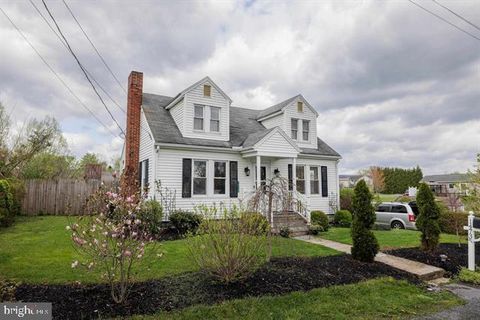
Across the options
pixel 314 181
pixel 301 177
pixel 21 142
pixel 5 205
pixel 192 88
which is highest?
pixel 192 88

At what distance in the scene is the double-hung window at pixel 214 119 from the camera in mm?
14172

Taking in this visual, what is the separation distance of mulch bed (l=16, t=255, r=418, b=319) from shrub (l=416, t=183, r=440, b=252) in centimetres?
263

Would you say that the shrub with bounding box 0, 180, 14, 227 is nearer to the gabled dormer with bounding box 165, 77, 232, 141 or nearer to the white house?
the white house

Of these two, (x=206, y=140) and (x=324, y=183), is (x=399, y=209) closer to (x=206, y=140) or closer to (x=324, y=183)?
(x=324, y=183)

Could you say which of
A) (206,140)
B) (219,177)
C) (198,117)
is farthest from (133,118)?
(219,177)

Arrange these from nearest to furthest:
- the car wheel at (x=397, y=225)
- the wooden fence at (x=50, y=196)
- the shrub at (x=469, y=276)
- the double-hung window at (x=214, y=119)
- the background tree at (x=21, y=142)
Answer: the shrub at (x=469, y=276)
the double-hung window at (x=214, y=119)
the wooden fence at (x=50, y=196)
the car wheel at (x=397, y=225)
the background tree at (x=21, y=142)

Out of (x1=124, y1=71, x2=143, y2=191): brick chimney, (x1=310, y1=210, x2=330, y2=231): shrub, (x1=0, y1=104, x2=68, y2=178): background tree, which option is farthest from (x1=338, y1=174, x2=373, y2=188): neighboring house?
(x1=0, y1=104, x2=68, y2=178): background tree

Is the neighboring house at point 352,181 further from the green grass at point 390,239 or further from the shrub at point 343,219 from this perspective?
the green grass at point 390,239

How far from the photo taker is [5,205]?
11.2 metres

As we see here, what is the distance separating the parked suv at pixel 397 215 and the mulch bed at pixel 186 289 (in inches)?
381

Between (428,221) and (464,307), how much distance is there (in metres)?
4.01

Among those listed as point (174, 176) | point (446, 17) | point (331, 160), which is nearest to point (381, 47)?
point (446, 17)

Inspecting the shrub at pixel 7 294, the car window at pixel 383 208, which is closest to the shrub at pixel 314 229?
the car window at pixel 383 208

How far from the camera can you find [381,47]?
32.2 ft
